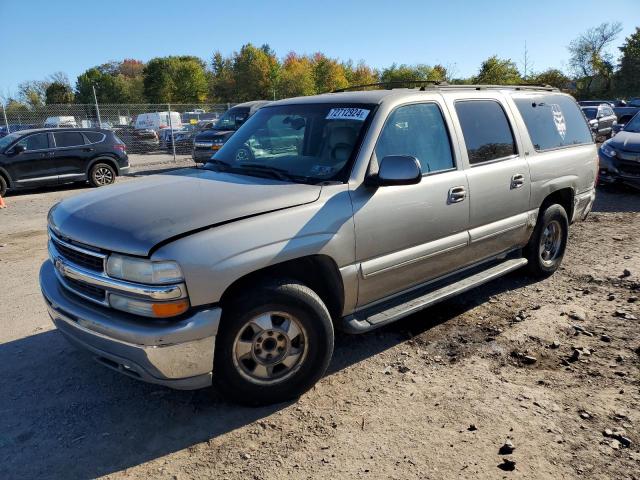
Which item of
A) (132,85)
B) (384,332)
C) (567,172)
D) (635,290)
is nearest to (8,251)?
(384,332)

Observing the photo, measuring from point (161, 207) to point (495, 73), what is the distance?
128ft

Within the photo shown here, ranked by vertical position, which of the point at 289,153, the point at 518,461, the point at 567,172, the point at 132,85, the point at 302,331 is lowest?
the point at 518,461

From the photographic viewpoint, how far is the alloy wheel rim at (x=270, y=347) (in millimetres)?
2975

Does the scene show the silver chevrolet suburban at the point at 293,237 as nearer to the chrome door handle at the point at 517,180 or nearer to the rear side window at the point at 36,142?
the chrome door handle at the point at 517,180

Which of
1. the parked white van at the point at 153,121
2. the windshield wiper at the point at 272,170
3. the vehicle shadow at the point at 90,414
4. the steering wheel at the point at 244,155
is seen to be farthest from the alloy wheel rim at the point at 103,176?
the windshield wiper at the point at 272,170

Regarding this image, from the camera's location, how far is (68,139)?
512 inches

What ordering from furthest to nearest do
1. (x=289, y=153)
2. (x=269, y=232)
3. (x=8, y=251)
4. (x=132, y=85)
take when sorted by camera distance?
(x=132, y=85)
(x=8, y=251)
(x=289, y=153)
(x=269, y=232)

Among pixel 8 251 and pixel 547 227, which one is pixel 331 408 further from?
pixel 8 251

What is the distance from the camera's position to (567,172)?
5234 millimetres

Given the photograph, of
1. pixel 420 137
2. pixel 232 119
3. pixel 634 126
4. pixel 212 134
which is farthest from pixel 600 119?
pixel 420 137

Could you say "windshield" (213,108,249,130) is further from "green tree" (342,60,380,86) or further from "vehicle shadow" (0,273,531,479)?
"green tree" (342,60,380,86)

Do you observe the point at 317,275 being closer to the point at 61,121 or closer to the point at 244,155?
the point at 244,155

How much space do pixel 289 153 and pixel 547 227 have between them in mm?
3053

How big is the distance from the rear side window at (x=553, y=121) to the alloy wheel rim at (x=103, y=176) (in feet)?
37.9
